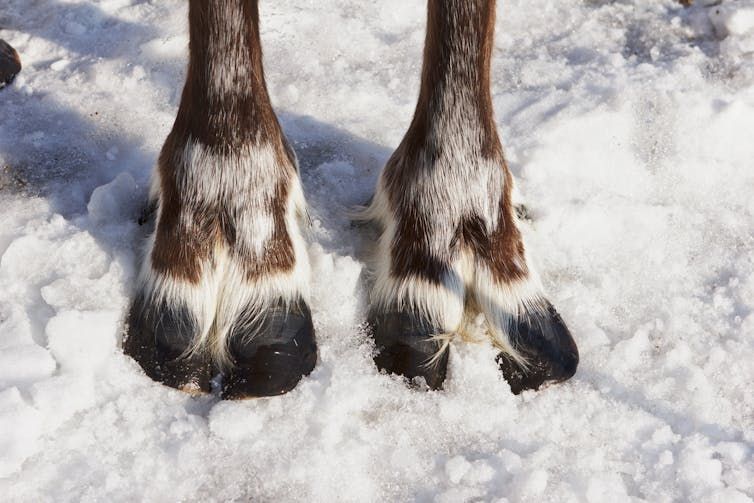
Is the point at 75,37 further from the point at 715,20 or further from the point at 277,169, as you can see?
the point at 715,20

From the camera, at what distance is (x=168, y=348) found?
1.54m

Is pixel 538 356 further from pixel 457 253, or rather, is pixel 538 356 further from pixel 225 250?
pixel 225 250

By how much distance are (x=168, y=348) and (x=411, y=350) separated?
0.47m

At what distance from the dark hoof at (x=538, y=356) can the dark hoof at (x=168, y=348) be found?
0.60 meters

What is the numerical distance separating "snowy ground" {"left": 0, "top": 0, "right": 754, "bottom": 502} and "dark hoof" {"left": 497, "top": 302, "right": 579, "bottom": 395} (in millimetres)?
28

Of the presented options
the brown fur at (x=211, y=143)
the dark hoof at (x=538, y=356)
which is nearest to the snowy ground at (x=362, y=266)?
the dark hoof at (x=538, y=356)

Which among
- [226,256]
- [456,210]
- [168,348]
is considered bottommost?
[168,348]

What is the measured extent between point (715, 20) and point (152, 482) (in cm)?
217

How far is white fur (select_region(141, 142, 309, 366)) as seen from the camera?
5.13 feet

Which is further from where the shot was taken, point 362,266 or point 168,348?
point 362,266

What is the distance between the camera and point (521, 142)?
2125mm

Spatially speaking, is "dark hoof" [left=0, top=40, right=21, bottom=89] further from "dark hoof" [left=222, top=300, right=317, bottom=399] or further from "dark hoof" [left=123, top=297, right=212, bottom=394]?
"dark hoof" [left=222, top=300, right=317, bottom=399]

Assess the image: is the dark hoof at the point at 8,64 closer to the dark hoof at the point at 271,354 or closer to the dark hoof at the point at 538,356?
the dark hoof at the point at 271,354

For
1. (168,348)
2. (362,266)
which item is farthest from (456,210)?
(168,348)
